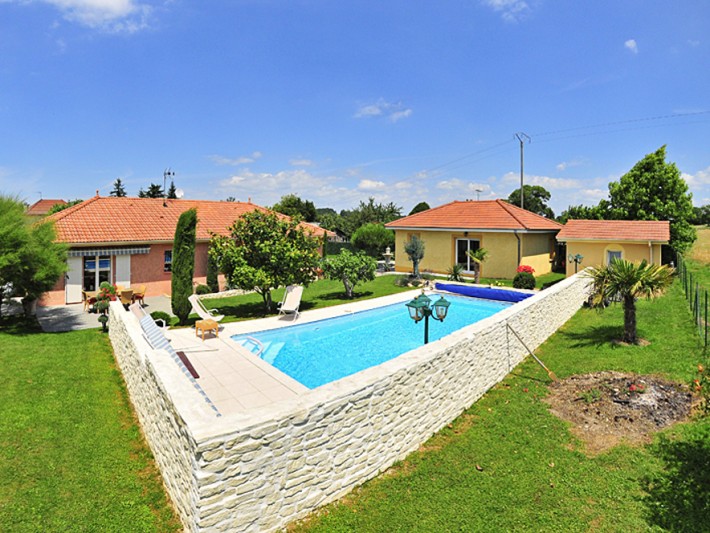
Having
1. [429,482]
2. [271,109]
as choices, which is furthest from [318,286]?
[429,482]

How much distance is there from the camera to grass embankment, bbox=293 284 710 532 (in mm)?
5434

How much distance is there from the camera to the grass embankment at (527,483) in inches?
214

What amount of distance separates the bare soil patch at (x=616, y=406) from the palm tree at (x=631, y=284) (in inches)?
149

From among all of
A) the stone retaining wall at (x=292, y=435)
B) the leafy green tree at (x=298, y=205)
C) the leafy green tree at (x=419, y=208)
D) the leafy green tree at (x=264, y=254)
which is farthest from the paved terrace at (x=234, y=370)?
the leafy green tree at (x=298, y=205)

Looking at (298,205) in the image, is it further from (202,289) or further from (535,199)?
(202,289)

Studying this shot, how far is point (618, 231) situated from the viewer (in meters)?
26.3

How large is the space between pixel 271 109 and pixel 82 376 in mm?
22684

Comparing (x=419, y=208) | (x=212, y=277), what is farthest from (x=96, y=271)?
(x=419, y=208)

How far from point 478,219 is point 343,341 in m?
19.4

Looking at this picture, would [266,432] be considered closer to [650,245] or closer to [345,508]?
[345,508]

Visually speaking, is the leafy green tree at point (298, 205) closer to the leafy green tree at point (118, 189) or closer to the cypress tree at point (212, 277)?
the leafy green tree at point (118, 189)

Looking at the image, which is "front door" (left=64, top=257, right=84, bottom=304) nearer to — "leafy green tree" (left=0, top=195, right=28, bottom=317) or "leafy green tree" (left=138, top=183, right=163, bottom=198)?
"leafy green tree" (left=0, top=195, right=28, bottom=317)

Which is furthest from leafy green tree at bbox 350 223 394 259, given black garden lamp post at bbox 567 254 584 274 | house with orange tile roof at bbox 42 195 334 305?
black garden lamp post at bbox 567 254 584 274

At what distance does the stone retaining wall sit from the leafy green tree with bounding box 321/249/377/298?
13.0m
